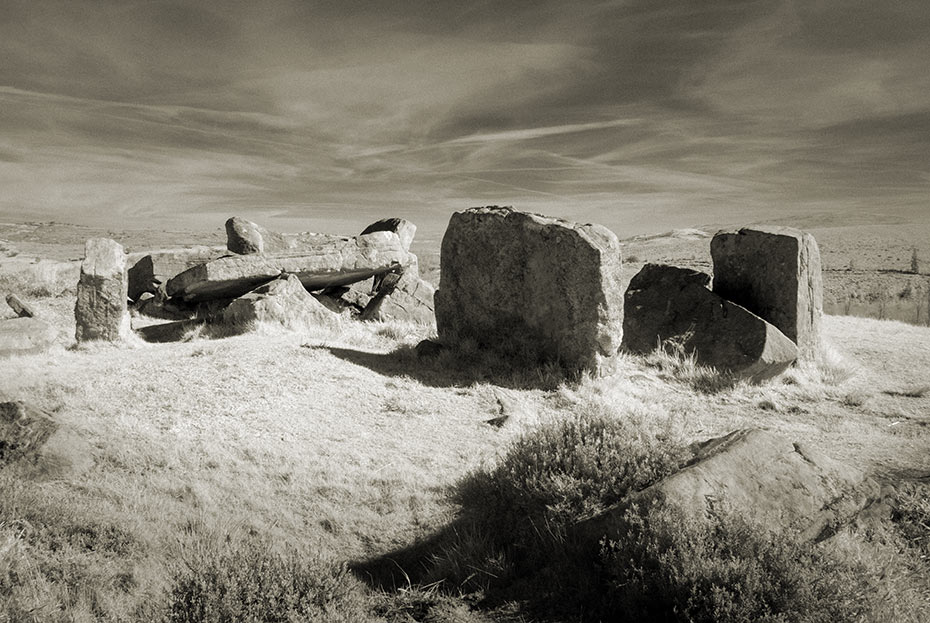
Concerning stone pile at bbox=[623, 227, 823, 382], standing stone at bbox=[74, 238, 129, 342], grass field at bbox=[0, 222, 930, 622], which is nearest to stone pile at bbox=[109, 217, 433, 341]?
standing stone at bbox=[74, 238, 129, 342]

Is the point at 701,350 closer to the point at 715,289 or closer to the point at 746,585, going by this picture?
the point at 715,289

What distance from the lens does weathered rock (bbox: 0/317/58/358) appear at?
10.4m

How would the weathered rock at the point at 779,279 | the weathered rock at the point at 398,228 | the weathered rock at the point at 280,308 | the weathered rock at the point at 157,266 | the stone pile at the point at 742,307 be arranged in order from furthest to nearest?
the weathered rock at the point at 398,228 < the weathered rock at the point at 157,266 < the weathered rock at the point at 280,308 < the weathered rock at the point at 779,279 < the stone pile at the point at 742,307

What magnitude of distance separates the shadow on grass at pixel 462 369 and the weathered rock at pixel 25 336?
453 centimetres

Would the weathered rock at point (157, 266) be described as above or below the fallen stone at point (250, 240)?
below

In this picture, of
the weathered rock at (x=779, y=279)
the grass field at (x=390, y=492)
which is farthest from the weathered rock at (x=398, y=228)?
the weathered rock at (x=779, y=279)

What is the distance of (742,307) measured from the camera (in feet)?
36.2

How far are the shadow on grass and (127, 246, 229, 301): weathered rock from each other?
7.82m

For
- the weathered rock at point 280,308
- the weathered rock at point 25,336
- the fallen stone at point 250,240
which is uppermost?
the fallen stone at point 250,240

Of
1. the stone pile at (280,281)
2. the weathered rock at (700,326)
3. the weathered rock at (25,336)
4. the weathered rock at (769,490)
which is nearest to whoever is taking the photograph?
the weathered rock at (769,490)

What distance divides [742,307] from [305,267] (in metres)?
8.32

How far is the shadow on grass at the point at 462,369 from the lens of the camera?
921 centimetres

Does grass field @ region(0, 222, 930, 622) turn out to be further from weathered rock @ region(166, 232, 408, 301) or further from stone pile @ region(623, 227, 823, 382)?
weathered rock @ region(166, 232, 408, 301)

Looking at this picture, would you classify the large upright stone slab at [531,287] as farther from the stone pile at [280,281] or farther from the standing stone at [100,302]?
the standing stone at [100,302]
